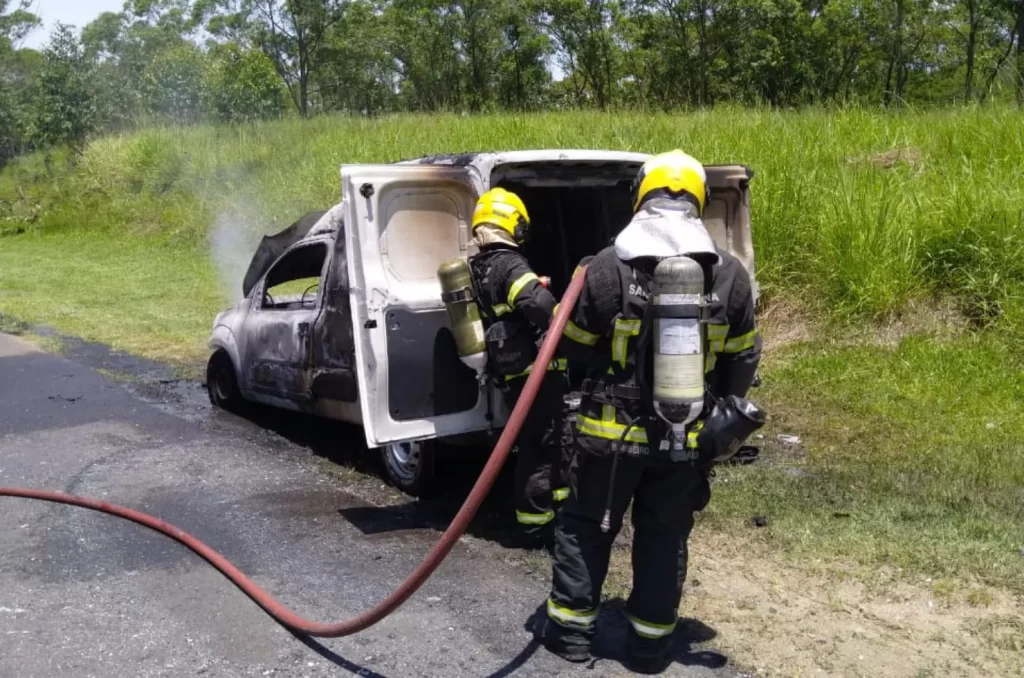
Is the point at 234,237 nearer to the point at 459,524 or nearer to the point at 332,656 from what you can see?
the point at 332,656

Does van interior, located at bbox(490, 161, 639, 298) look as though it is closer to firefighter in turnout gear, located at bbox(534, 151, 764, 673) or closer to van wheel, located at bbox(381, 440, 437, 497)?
van wheel, located at bbox(381, 440, 437, 497)

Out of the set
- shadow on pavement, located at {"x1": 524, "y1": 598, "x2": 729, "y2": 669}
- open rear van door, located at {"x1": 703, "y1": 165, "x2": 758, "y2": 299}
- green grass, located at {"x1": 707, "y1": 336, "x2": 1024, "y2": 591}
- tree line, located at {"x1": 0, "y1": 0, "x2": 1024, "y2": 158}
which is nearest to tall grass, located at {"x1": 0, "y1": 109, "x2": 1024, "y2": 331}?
green grass, located at {"x1": 707, "y1": 336, "x2": 1024, "y2": 591}

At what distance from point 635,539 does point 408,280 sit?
6.61 ft

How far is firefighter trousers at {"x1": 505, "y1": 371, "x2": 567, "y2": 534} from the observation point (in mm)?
5066

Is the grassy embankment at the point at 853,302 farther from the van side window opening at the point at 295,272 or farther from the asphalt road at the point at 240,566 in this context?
the van side window opening at the point at 295,272

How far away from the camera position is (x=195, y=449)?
7008mm

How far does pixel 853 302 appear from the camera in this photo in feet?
28.8

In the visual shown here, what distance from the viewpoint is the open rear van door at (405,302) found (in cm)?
515

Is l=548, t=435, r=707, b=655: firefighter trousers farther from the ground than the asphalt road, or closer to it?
farther from the ground

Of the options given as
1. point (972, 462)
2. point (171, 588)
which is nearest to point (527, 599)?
point (171, 588)

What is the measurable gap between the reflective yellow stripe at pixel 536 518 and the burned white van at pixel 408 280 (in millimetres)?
510

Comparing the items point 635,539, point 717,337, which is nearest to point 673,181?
point 717,337

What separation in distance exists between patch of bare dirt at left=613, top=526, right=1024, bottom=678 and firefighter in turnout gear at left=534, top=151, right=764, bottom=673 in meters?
0.50

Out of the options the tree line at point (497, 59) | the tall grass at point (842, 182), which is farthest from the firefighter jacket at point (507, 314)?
the tree line at point (497, 59)
